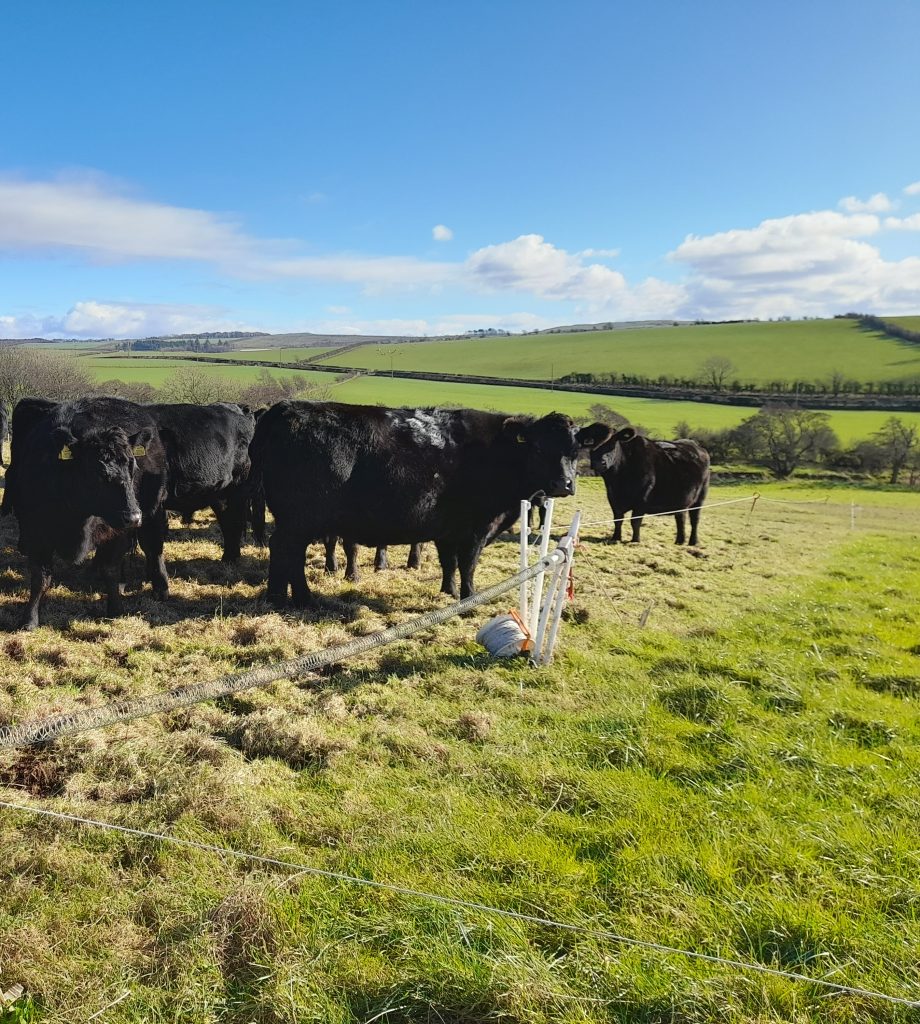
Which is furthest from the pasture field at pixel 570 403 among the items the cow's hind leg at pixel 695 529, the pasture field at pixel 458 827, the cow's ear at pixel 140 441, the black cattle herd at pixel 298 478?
the pasture field at pixel 458 827

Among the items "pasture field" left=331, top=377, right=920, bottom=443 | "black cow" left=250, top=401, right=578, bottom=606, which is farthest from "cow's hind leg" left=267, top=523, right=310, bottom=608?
"pasture field" left=331, top=377, right=920, bottom=443

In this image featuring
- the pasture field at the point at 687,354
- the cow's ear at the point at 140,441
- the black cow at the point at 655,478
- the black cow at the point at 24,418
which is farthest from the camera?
the pasture field at the point at 687,354

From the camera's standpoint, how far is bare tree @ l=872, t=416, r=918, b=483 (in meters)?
41.0

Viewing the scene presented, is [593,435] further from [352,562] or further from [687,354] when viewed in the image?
[687,354]

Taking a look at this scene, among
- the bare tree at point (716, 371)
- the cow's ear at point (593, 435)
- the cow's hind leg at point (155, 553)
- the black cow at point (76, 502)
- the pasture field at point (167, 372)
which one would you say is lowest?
the cow's hind leg at point (155, 553)

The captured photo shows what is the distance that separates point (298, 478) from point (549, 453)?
3.15m

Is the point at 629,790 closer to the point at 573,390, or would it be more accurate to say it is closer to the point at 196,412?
the point at 196,412

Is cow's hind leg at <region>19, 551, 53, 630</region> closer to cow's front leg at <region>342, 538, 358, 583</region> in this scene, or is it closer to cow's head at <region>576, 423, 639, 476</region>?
cow's front leg at <region>342, 538, 358, 583</region>

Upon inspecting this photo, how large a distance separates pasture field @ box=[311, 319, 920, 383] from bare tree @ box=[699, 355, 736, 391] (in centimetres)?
133

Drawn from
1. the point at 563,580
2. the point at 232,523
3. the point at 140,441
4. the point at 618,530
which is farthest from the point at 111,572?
the point at 618,530

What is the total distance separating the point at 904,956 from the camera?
2.63 m

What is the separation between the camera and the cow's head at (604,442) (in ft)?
27.1

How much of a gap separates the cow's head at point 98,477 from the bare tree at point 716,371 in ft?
234

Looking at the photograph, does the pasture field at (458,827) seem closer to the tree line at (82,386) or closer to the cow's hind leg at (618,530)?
the cow's hind leg at (618,530)
